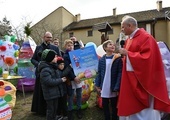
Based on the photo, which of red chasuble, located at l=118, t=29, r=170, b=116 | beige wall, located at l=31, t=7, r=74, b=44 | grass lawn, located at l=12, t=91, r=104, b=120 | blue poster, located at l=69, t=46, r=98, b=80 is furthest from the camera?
beige wall, located at l=31, t=7, r=74, b=44

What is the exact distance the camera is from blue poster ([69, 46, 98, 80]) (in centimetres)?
408

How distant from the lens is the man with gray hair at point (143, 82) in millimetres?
2973

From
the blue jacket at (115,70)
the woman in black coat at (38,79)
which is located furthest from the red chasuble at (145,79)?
the woman in black coat at (38,79)

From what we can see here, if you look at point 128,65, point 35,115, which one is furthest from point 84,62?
point 35,115

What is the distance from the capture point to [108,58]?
13.2 feet

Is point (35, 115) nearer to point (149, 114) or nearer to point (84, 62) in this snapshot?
point (84, 62)

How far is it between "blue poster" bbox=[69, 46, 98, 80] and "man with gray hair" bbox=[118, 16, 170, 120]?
1.06 metres

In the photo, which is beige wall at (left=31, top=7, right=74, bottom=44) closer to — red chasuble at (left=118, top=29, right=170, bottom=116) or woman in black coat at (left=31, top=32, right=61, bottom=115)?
woman in black coat at (left=31, top=32, right=61, bottom=115)

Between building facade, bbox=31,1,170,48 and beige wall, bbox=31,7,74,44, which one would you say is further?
beige wall, bbox=31,7,74,44

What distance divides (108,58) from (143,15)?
23.8m

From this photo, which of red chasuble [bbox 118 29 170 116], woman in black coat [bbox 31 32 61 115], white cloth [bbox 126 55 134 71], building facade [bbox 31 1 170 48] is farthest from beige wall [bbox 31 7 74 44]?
red chasuble [bbox 118 29 170 116]

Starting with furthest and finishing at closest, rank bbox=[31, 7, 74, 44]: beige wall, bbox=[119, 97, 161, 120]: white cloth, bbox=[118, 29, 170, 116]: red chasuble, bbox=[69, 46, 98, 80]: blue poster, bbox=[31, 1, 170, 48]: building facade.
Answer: bbox=[31, 7, 74, 44]: beige wall
bbox=[31, 1, 170, 48]: building facade
bbox=[69, 46, 98, 80]: blue poster
bbox=[119, 97, 161, 120]: white cloth
bbox=[118, 29, 170, 116]: red chasuble

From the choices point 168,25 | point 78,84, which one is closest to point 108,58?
point 78,84

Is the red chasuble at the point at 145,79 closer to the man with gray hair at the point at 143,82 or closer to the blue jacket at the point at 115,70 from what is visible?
the man with gray hair at the point at 143,82
